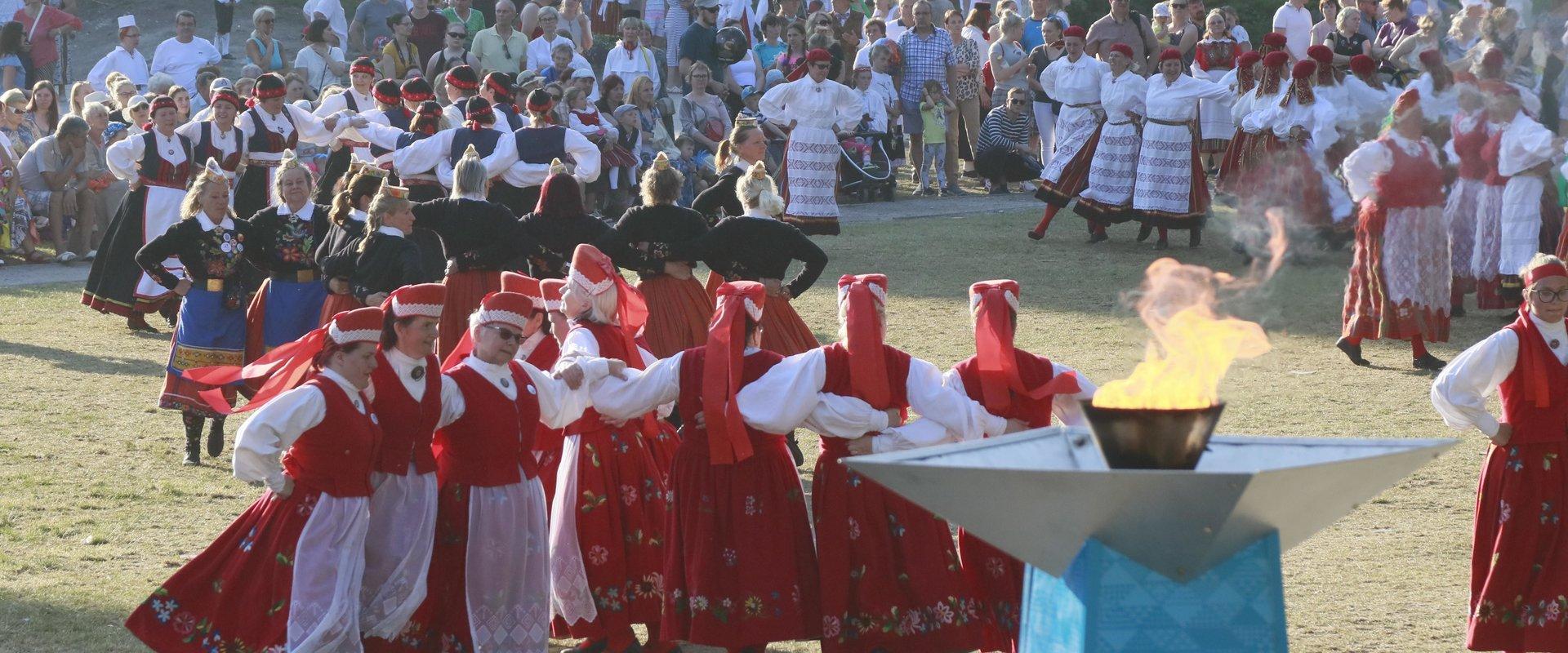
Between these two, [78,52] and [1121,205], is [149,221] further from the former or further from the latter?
[78,52]

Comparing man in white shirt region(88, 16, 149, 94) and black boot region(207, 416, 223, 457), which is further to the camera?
man in white shirt region(88, 16, 149, 94)

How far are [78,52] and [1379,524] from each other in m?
17.8

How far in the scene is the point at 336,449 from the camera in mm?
4730

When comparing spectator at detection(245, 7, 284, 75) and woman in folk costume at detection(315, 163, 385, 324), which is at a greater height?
spectator at detection(245, 7, 284, 75)

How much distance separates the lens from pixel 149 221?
11.4 m

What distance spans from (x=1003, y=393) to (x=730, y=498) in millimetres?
860

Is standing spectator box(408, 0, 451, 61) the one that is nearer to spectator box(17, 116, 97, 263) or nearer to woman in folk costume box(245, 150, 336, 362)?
spectator box(17, 116, 97, 263)

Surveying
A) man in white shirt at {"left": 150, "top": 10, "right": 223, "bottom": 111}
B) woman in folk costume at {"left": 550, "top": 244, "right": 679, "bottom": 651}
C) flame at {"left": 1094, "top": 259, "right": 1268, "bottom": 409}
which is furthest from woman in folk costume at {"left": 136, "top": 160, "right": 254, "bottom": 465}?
man in white shirt at {"left": 150, "top": 10, "right": 223, "bottom": 111}

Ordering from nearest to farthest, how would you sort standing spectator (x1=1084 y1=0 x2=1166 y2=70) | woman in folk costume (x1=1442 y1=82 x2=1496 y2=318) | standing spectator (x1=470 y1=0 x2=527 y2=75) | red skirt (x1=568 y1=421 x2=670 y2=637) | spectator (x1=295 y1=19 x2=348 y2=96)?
red skirt (x1=568 y1=421 x2=670 y2=637) < woman in folk costume (x1=1442 y1=82 x2=1496 y2=318) < spectator (x1=295 y1=19 x2=348 y2=96) < standing spectator (x1=470 y1=0 x2=527 y2=75) < standing spectator (x1=1084 y1=0 x2=1166 y2=70)

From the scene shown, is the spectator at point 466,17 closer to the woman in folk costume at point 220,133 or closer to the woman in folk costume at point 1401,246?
the woman in folk costume at point 220,133

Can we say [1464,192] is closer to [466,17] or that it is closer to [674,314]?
[674,314]

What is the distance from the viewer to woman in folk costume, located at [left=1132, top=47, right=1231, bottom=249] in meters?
13.8

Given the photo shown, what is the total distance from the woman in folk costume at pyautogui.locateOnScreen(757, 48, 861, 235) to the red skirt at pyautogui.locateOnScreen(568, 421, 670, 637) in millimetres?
8609

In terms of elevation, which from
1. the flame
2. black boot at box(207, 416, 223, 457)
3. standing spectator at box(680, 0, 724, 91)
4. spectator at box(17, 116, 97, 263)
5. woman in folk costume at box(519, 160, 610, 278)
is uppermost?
standing spectator at box(680, 0, 724, 91)
